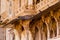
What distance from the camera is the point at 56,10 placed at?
72.2 ft

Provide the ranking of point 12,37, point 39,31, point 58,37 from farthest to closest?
1. point 12,37
2. point 39,31
3. point 58,37

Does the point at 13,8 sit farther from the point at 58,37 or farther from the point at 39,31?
the point at 58,37

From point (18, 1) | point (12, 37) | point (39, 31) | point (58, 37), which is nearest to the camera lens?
point (58, 37)

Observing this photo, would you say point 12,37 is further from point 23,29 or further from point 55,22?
point 55,22

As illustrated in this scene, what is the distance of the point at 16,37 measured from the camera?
28422mm

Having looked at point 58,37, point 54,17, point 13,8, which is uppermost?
point 13,8

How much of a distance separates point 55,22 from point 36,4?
2.07 m

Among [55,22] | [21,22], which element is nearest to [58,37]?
[55,22]

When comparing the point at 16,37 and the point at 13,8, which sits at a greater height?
the point at 13,8

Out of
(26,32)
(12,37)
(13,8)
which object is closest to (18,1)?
(13,8)

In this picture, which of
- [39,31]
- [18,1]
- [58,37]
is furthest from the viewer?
[18,1]

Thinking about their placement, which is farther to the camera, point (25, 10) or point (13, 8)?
point (13, 8)

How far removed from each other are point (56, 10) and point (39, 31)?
3.60 m

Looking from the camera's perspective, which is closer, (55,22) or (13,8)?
(55,22)
